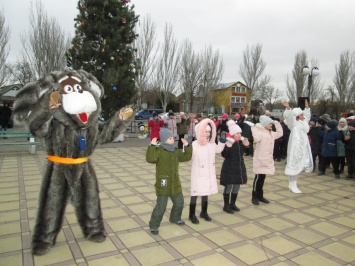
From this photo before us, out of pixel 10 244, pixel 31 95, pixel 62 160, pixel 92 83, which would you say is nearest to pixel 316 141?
pixel 92 83

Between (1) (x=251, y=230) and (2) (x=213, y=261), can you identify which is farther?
(1) (x=251, y=230)

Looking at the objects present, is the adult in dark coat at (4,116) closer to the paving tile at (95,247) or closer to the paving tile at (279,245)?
the paving tile at (95,247)

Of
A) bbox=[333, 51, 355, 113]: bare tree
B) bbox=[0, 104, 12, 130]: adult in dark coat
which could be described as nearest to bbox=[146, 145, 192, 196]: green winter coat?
bbox=[0, 104, 12, 130]: adult in dark coat

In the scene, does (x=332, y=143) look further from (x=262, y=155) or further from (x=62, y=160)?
(x=62, y=160)

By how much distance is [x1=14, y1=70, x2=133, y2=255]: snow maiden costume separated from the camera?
3150mm

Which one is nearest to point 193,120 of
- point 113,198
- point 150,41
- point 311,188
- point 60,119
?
point 311,188

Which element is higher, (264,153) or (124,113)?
(124,113)

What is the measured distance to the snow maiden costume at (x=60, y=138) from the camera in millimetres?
3150

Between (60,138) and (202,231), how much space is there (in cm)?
236

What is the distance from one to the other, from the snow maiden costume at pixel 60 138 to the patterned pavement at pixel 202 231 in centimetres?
49

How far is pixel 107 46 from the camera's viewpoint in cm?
1155

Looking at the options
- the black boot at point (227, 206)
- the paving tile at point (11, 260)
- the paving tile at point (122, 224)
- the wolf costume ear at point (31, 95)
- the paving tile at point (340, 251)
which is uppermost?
the wolf costume ear at point (31, 95)

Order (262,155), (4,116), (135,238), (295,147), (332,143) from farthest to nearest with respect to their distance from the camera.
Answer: (4,116)
(332,143)
(295,147)
(262,155)
(135,238)

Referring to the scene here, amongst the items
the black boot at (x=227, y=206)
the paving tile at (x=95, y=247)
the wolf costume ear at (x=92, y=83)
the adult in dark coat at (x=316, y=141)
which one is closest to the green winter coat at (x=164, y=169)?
the paving tile at (x=95, y=247)
